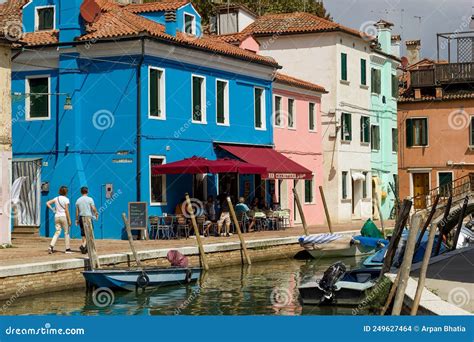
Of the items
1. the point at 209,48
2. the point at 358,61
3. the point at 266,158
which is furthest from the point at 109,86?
the point at 358,61

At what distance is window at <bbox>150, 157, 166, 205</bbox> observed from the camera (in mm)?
32062

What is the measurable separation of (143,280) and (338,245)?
1095 centimetres

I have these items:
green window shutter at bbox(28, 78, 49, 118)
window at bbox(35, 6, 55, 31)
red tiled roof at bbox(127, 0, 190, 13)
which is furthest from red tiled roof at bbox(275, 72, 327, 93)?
green window shutter at bbox(28, 78, 49, 118)

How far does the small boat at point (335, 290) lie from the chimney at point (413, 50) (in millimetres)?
43701

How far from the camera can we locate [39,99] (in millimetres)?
33031

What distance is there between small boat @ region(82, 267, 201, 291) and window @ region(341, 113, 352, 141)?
23.0m

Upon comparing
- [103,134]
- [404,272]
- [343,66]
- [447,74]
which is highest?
[447,74]

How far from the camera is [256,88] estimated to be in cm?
3891

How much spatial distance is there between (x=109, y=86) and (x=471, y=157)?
89.6 feet

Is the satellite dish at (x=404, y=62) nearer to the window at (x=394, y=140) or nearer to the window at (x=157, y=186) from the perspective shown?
the window at (x=394, y=140)

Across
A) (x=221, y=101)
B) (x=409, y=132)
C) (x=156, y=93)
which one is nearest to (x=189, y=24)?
(x=221, y=101)

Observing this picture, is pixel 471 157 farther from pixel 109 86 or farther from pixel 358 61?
pixel 109 86

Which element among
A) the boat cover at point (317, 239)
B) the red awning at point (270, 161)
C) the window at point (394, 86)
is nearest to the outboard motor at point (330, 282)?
the boat cover at point (317, 239)

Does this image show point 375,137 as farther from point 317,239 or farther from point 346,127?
point 317,239
